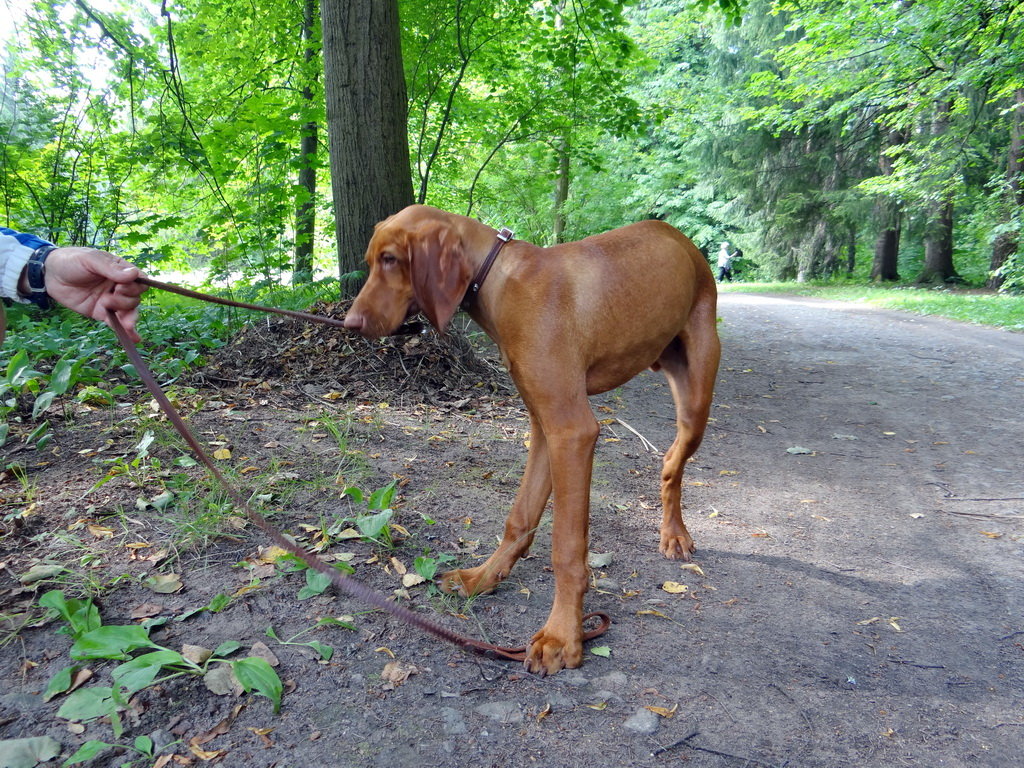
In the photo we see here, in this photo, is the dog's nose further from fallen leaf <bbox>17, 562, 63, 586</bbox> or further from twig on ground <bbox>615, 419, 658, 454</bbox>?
twig on ground <bbox>615, 419, 658, 454</bbox>

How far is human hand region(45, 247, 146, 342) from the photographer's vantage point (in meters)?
2.04

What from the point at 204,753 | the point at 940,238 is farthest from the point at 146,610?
the point at 940,238

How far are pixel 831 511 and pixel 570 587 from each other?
238 centimetres

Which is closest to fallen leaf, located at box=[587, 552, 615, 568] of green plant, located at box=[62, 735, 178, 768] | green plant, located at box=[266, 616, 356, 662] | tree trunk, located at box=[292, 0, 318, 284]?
green plant, located at box=[266, 616, 356, 662]

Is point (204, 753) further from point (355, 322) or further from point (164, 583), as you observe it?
point (355, 322)

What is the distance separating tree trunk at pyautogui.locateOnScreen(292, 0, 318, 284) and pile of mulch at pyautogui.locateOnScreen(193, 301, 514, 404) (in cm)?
102

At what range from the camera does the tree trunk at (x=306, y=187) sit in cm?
692

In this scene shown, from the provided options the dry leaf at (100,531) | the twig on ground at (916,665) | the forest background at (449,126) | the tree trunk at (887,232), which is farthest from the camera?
the tree trunk at (887,232)

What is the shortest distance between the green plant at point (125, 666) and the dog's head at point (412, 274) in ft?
3.84

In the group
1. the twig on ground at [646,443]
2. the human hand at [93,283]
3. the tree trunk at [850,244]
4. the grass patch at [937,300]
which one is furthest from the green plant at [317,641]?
the tree trunk at [850,244]

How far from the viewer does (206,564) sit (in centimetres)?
267

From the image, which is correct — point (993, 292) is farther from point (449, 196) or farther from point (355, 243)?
point (355, 243)

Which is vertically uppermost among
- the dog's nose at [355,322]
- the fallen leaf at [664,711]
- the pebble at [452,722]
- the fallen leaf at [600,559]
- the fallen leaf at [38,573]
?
the dog's nose at [355,322]

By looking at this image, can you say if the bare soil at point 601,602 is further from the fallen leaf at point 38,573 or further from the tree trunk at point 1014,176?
the tree trunk at point 1014,176
